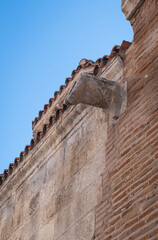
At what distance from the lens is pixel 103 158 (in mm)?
5059

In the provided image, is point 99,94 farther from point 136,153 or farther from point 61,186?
point 61,186

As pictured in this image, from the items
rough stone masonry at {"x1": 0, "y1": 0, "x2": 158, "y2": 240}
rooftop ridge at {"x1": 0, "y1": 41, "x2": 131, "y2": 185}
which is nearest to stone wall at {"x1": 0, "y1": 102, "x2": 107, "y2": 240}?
rough stone masonry at {"x1": 0, "y1": 0, "x2": 158, "y2": 240}

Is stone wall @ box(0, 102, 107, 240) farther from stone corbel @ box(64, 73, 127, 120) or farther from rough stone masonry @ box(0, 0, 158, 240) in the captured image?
stone corbel @ box(64, 73, 127, 120)

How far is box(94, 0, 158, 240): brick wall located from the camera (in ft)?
12.7

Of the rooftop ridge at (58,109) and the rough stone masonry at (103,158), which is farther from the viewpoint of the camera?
the rooftop ridge at (58,109)

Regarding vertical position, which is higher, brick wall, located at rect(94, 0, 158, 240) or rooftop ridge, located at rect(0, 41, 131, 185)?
rooftop ridge, located at rect(0, 41, 131, 185)

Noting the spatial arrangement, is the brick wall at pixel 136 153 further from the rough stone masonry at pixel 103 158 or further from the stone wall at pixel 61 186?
the stone wall at pixel 61 186

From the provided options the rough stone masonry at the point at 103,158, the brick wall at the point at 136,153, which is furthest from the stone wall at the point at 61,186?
the brick wall at the point at 136,153

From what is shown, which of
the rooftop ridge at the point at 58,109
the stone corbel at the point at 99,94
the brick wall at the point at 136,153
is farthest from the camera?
the rooftop ridge at the point at 58,109

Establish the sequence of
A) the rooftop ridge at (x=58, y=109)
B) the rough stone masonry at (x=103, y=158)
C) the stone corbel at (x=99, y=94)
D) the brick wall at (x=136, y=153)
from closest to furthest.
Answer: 1. the brick wall at (x=136, y=153)
2. the rough stone masonry at (x=103, y=158)
3. the stone corbel at (x=99, y=94)
4. the rooftop ridge at (x=58, y=109)

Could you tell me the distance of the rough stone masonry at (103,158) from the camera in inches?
162

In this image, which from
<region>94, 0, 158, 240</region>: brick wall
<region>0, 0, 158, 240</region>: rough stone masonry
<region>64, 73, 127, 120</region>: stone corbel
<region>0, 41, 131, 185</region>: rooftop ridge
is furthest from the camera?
<region>0, 41, 131, 185</region>: rooftop ridge

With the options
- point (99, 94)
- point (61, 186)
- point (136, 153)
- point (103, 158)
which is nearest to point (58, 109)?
point (61, 186)

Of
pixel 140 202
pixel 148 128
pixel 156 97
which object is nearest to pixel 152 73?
pixel 156 97
